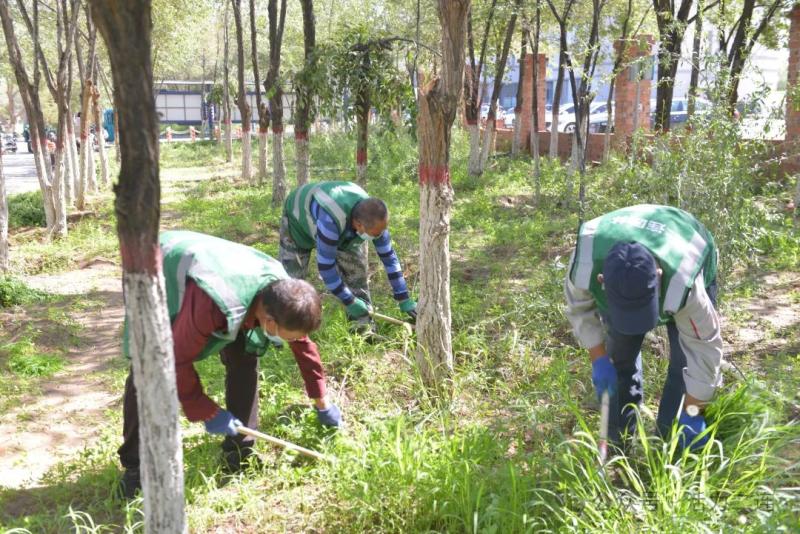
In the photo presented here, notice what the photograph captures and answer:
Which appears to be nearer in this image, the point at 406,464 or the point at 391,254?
the point at 406,464

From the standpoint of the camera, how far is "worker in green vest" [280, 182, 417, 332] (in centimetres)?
466

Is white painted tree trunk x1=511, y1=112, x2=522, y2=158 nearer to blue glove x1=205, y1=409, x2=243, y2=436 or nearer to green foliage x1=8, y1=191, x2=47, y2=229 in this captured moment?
green foliage x1=8, y1=191, x2=47, y2=229

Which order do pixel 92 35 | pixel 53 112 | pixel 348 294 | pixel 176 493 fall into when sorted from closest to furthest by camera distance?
pixel 176 493, pixel 348 294, pixel 92 35, pixel 53 112

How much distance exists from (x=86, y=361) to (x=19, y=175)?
18.6 meters

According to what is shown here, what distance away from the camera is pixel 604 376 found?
3070 mm

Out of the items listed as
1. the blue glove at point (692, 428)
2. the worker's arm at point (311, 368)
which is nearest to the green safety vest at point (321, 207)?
the worker's arm at point (311, 368)

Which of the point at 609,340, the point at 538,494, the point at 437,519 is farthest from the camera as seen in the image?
the point at 609,340

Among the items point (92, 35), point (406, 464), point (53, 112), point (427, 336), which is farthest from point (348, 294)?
point (53, 112)

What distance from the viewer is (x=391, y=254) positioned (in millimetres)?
5016

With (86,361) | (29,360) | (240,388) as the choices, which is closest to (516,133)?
(86,361)

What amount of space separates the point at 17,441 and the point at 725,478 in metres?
3.70

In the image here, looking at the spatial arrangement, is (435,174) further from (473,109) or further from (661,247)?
(473,109)

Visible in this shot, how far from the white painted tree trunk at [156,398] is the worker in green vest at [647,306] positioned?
5.38 feet

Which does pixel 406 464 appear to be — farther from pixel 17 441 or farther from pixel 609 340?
pixel 17 441
